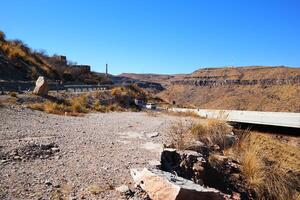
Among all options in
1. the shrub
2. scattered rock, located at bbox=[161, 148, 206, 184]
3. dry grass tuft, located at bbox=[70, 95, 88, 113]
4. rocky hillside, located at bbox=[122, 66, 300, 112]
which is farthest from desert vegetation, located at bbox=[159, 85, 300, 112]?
scattered rock, located at bbox=[161, 148, 206, 184]

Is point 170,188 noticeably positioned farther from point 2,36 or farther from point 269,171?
point 2,36

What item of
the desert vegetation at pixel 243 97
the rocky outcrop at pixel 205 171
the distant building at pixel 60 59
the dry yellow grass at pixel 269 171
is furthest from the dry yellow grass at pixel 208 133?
the desert vegetation at pixel 243 97

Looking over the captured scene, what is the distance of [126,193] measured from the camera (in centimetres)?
611

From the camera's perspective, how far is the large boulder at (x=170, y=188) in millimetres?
5449

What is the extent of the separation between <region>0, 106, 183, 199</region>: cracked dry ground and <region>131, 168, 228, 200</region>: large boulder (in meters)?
0.56

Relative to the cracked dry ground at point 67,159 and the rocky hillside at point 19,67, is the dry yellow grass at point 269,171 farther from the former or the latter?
the rocky hillside at point 19,67

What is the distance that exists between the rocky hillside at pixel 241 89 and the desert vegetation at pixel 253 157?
246 ft

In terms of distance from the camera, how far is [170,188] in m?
5.57

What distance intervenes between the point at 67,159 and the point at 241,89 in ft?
412

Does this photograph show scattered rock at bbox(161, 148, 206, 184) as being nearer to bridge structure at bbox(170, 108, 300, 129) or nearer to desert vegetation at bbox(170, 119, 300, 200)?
desert vegetation at bbox(170, 119, 300, 200)

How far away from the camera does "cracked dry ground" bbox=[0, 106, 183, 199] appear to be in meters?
6.08

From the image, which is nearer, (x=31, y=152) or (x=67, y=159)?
(x=67, y=159)

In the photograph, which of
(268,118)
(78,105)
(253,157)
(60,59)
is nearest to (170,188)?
(253,157)

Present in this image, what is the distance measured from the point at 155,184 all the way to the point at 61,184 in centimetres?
170
